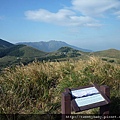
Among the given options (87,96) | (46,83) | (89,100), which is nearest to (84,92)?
(87,96)

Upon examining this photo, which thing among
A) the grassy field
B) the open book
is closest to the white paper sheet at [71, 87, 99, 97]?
the open book

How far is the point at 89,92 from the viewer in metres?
4.10

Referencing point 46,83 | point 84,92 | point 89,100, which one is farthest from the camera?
point 46,83

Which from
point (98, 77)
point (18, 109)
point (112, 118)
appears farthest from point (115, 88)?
point (18, 109)

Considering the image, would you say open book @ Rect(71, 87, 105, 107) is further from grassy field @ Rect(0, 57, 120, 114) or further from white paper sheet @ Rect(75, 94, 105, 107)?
grassy field @ Rect(0, 57, 120, 114)

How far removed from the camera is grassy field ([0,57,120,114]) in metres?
5.46

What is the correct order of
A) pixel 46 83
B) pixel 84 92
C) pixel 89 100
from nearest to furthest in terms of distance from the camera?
pixel 89 100
pixel 84 92
pixel 46 83

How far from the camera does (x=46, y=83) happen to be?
670cm

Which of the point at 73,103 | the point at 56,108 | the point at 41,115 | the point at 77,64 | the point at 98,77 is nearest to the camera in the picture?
the point at 73,103

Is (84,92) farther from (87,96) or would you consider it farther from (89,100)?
(89,100)

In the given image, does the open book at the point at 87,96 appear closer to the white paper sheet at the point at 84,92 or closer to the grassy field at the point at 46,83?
the white paper sheet at the point at 84,92

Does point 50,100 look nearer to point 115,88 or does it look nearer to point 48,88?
point 48,88

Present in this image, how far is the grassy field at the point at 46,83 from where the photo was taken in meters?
5.46

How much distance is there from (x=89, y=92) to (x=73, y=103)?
0.47 metres
